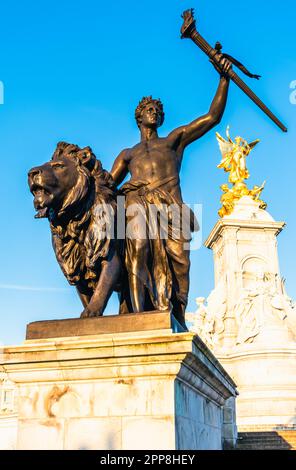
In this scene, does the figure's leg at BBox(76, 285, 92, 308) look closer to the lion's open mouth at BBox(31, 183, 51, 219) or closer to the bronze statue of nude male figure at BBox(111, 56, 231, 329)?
the bronze statue of nude male figure at BBox(111, 56, 231, 329)

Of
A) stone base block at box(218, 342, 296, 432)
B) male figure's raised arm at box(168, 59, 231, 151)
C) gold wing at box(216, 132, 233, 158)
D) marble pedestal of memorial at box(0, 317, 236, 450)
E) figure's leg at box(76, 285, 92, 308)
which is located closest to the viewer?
marble pedestal of memorial at box(0, 317, 236, 450)

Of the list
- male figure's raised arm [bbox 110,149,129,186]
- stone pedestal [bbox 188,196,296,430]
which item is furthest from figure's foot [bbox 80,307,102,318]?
stone pedestal [bbox 188,196,296,430]

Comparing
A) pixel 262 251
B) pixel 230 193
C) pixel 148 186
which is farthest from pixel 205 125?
pixel 230 193

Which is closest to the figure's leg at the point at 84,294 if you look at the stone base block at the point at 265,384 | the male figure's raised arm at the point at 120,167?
the male figure's raised arm at the point at 120,167

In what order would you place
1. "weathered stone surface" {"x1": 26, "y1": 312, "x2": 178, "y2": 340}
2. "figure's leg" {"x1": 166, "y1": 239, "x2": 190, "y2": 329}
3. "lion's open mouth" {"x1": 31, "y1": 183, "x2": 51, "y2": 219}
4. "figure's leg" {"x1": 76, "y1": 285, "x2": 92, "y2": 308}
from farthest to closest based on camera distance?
"figure's leg" {"x1": 166, "y1": 239, "x2": 190, "y2": 329}
"figure's leg" {"x1": 76, "y1": 285, "x2": 92, "y2": 308}
"lion's open mouth" {"x1": 31, "y1": 183, "x2": 51, "y2": 219}
"weathered stone surface" {"x1": 26, "y1": 312, "x2": 178, "y2": 340}

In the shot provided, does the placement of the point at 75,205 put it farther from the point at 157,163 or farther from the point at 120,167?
the point at 120,167

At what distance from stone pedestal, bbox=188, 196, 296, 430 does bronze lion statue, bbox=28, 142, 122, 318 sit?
53.5ft

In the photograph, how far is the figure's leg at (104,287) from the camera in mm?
4883

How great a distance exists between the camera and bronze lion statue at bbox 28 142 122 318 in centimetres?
501

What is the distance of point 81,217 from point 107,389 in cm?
176

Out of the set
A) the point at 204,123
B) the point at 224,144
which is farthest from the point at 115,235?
the point at 224,144

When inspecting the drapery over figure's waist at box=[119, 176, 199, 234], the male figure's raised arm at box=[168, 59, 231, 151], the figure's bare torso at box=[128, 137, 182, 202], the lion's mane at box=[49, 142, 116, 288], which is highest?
the male figure's raised arm at box=[168, 59, 231, 151]

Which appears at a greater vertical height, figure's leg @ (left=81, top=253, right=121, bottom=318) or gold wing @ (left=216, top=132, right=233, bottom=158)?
gold wing @ (left=216, top=132, right=233, bottom=158)
